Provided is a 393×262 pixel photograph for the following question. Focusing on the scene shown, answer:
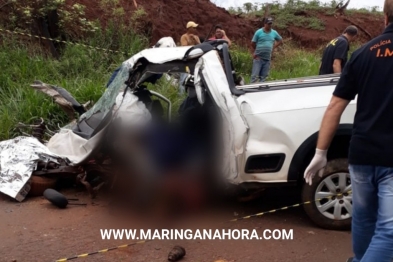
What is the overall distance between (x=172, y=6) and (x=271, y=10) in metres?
6.25

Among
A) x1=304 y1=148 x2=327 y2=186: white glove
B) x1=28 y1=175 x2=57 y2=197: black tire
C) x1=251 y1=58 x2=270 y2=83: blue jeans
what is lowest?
x1=28 y1=175 x2=57 y2=197: black tire

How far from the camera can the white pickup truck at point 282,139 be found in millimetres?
4793

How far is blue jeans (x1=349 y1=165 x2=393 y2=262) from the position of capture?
3102 millimetres

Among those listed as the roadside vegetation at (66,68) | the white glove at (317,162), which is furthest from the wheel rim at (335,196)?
the roadside vegetation at (66,68)

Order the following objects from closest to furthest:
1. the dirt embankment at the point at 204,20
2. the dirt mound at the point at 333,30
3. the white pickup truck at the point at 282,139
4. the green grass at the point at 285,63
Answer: the white pickup truck at the point at 282,139 → the green grass at the point at 285,63 → the dirt embankment at the point at 204,20 → the dirt mound at the point at 333,30

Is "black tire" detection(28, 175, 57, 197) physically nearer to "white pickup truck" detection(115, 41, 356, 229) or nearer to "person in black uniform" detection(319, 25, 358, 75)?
"white pickup truck" detection(115, 41, 356, 229)

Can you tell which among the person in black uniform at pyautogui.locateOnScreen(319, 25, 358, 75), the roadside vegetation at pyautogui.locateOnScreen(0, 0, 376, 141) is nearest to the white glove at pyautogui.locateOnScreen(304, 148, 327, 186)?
the roadside vegetation at pyautogui.locateOnScreen(0, 0, 376, 141)

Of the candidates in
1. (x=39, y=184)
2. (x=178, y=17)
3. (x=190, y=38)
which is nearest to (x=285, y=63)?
(x=178, y=17)

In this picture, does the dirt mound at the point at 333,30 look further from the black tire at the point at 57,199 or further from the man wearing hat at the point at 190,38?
the black tire at the point at 57,199

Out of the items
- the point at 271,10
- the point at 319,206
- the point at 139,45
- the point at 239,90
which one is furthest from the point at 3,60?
the point at 271,10

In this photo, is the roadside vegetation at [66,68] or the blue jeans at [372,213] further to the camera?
the roadside vegetation at [66,68]

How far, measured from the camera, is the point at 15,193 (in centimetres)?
593

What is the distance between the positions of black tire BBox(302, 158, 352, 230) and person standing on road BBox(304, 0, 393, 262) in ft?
4.68

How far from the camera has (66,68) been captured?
33.6 feet
